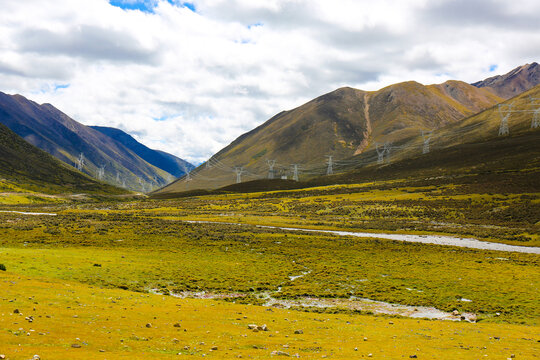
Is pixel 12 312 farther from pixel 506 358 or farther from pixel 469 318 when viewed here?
pixel 469 318

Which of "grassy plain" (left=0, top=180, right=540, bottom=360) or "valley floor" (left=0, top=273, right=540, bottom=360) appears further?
"grassy plain" (left=0, top=180, right=540, bottom=360)

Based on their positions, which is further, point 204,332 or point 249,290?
point 249,290

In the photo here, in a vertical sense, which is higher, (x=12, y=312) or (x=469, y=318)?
(x=12, y=312)

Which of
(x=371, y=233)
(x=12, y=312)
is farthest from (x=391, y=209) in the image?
(x=12, y=312)

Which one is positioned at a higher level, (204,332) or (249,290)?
(204,332)

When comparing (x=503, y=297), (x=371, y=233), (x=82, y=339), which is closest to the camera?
(x=82, y=339)

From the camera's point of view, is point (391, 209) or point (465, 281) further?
point (391, 209)

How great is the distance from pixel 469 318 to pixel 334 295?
43.9 ft

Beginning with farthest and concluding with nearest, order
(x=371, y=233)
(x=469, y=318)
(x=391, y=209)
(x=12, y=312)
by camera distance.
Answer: (x=391, y=209) < (x=371, y=233) < (x=469, y=318) < (x=12, y=312)

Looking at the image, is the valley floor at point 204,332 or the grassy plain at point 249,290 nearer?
the valley floor at point 204,332

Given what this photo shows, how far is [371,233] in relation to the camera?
10338cm

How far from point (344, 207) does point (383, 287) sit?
113 metres

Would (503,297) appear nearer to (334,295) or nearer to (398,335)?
(334,295)

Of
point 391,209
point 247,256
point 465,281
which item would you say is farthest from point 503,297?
point 391,209
